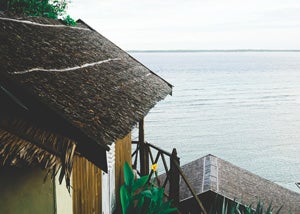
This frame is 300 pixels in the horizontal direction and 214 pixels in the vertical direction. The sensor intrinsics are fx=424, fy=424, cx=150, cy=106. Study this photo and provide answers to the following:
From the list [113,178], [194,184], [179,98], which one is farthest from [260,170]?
[179,98]

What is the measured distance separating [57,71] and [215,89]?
71.3 m

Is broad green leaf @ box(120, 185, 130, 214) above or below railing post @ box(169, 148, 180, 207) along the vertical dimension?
A: below

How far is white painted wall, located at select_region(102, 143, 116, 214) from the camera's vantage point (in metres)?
6.83

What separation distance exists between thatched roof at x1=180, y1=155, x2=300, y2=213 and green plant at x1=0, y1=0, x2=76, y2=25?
5189 mm

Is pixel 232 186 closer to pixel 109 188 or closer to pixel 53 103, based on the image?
pixel 109 188

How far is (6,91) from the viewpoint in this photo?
11.6 ft

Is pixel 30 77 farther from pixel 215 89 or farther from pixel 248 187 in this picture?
pixel 215 89

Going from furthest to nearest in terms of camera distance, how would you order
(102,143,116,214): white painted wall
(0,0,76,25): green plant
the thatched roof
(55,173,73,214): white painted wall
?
the thatched roof
(0,0,76,25): green plant
(102,143,116,214): white painted wall
(55,173,73,214): white painted wall

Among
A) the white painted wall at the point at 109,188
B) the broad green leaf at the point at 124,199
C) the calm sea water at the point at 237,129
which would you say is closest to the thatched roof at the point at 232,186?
the white painted wall at the point at 109,188

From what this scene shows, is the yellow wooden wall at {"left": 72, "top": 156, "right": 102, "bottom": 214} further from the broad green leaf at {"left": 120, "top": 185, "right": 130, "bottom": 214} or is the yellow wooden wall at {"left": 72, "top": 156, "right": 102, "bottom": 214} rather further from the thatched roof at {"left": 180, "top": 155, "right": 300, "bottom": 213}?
the thatched roof at {"left": 180, "top": 155, "right": 300, "bottom": 213}

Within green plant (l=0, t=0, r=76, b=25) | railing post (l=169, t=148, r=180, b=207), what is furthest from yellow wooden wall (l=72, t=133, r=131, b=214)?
green plant (l=0, t=0, r=76, b=25)

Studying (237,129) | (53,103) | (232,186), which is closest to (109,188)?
(53,103)

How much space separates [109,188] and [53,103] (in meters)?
4.00

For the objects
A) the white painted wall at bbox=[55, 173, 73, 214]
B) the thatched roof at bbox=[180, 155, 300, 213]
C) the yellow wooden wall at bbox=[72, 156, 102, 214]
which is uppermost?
the thatched roof at bbox=[180, 155, 300, 213]
